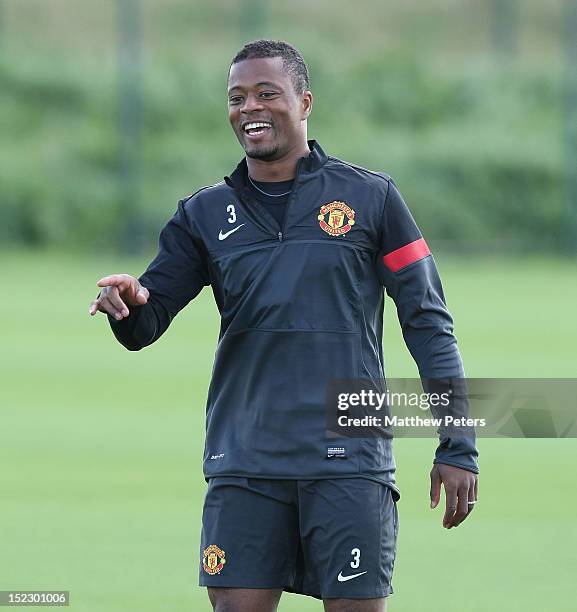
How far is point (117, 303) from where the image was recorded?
4.59 metres

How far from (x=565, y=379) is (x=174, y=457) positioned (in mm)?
A: 4039

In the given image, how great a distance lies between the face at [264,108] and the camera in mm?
4785

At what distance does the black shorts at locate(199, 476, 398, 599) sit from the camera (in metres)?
4.48

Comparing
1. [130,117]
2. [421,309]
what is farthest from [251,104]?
[130,117]

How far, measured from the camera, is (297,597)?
6977 millimetres

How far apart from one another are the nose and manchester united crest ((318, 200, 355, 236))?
0.37 meters

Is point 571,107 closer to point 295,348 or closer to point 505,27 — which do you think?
point 505,27

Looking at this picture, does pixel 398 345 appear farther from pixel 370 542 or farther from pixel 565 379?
pixel 370 542

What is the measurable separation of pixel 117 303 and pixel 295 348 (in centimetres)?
54

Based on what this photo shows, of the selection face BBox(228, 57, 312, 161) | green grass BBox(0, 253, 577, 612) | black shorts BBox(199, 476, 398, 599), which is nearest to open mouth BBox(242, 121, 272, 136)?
face BBox(228, 57, 312, 161)

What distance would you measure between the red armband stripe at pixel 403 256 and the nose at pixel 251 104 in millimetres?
598

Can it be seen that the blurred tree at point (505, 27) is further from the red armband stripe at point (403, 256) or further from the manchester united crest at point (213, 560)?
the manchester united crest at point (213, 560)

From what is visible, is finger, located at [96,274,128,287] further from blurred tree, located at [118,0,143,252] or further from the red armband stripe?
blurred tree, located at [118,0,143,252]

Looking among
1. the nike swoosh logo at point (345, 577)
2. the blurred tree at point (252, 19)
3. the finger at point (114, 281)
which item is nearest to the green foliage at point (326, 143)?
the blurred tree at point (252, 19)
